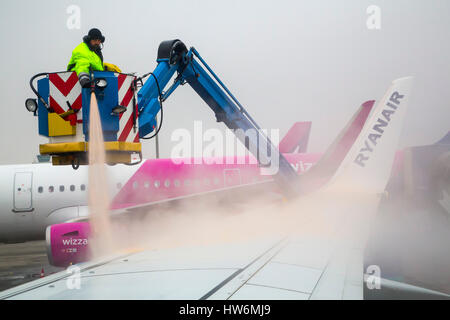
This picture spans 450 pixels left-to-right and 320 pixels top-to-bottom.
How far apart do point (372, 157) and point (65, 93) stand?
7.47 metres

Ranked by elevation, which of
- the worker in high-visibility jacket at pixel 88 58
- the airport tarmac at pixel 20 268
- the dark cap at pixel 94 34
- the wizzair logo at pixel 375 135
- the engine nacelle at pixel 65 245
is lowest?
the airport tarmac at pixel 20 268

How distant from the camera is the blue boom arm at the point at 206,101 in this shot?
672cm

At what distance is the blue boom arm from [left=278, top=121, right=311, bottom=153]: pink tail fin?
35.7ft

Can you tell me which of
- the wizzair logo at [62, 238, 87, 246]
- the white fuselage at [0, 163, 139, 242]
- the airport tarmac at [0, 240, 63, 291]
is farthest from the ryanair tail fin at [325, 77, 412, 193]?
the airport tarmac at [0, 240, 63, 291]

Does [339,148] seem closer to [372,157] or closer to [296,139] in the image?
[372,157]

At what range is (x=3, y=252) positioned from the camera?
57.5 ft

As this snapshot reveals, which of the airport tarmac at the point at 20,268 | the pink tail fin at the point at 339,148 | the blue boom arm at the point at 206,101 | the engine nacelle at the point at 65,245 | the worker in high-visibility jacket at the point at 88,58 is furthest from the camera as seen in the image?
the pink tail fin at the point at 339,148

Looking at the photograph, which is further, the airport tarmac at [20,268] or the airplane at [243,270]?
the airport tarmac at [20,268]

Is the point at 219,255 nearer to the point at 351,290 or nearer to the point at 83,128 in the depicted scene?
the point at 351,290

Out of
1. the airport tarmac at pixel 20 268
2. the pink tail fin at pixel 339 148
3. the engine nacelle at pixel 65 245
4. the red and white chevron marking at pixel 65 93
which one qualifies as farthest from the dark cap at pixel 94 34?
the pink tail fin at pixel 339 148

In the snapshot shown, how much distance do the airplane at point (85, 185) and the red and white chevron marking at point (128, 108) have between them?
326 inches

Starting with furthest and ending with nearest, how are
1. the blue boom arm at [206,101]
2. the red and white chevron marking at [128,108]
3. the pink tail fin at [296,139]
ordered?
the pink tail fin at [296,139] < the blue boom arm at [206,101] < the red and white chevron marking at [128,108]

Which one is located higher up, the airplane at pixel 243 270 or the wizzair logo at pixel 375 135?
the wizzair logo at pixel 375 135

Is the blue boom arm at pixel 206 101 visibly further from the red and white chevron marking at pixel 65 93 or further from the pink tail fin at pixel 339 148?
the pink tail fin at pixel 339 148
